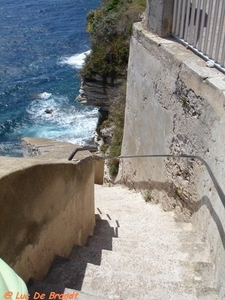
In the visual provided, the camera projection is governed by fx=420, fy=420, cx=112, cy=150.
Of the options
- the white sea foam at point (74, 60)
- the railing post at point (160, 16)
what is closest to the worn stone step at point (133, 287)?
the railing post at point (160, 16)

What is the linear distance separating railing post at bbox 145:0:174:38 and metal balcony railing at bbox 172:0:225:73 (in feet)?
0.30

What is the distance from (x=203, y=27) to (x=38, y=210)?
2.93m

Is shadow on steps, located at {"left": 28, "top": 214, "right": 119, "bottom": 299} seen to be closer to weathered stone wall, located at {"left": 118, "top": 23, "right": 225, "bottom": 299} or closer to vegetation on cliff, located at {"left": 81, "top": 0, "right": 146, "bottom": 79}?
weathered stone wall, located at {"left": 118, "top": 23, "right": 225, "bottom": 299}

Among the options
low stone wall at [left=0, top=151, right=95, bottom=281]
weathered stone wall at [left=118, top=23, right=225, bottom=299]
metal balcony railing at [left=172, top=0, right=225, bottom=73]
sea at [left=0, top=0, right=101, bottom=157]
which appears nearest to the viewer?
low stone wall at [left=0, top=151, right=95, bottom=281]

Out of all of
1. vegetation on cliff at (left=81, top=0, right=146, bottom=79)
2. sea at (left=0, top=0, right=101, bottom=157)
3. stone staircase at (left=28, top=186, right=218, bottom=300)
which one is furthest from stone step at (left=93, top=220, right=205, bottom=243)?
sea at (left=0, top=0, right=101, bottom=157)

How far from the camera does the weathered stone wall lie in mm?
4141

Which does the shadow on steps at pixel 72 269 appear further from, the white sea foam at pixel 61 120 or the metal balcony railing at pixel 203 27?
the white sea foam at pixel 61 120

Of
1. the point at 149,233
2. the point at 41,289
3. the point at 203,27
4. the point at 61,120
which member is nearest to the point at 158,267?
the point at 149,233

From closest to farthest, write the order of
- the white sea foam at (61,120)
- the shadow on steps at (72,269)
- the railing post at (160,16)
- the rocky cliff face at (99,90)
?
the shadow on steps at (72,269) < the railing post at (160,16) < the rocky cliff face at (99,90) < the white sea foam at (61,120)

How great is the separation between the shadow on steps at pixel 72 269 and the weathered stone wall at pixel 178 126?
46.2 inches

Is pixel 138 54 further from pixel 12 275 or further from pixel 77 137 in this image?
pixel 77 137

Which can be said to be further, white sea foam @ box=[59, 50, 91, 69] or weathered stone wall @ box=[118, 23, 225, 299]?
white sea foam @ box=[59, 50, 91, 69]

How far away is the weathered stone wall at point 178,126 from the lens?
414cm

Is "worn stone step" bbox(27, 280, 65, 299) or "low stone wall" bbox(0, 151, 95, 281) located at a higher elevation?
"low stone wall" bbox(0, 151, 95, 281)
